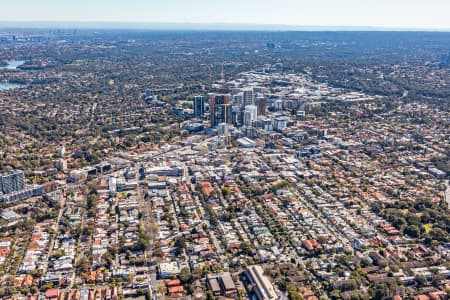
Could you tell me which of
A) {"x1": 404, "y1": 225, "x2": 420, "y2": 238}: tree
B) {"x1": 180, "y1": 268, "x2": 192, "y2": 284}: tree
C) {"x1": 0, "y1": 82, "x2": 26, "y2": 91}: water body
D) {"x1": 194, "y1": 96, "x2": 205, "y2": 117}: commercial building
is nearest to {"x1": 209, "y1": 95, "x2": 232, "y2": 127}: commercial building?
{"x1": 194, "y1": 96, "x2": 205, "y2": 117}: commercial building

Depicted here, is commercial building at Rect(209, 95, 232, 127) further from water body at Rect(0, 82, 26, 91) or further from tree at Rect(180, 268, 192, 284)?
water body at Rect(0, 82, 26, 91)

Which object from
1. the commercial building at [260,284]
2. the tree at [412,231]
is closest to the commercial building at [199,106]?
the tree at [412,231]

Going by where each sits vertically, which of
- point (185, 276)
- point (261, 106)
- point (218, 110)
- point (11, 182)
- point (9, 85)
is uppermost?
point (218, 110)

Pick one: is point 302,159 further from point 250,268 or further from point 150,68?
point 150,68

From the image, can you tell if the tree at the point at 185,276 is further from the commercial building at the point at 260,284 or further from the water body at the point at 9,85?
the water body at the point at 9,85

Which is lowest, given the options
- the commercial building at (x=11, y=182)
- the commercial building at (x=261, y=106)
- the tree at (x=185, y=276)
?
the tree at (x=185, y=276)

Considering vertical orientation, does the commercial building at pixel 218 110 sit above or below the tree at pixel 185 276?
above

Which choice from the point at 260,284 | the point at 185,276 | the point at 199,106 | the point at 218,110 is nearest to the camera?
the point at 260,284

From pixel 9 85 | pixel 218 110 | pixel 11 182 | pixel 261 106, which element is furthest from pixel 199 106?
pixel 9 85

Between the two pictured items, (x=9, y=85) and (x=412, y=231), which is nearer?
(x=412, y=231)

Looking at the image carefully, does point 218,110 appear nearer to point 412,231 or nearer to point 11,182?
point 11,182

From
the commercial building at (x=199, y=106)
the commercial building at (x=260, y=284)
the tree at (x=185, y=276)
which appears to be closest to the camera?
the commercial building at (x=260, y=284)
